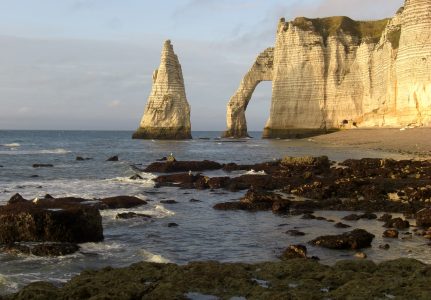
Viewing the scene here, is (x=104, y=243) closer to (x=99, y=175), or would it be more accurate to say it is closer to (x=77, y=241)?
(x=77, y=241)

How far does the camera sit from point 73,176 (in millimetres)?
28719

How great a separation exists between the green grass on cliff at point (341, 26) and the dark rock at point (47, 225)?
230ft

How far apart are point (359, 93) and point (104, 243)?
6601 centimetres

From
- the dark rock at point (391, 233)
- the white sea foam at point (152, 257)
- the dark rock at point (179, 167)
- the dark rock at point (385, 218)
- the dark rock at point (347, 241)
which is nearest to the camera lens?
the white sea foam at point (152, 257)

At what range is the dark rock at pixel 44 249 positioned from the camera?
10.1 meters

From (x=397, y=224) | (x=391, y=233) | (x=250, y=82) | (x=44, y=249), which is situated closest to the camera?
(x=44, y=249)

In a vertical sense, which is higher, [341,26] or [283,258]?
[341,26]

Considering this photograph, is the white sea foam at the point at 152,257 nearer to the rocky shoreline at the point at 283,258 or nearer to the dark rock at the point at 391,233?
the rocky shoreline at the point at 283,258

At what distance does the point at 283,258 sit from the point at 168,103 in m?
73.6

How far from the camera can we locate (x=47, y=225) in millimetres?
11047

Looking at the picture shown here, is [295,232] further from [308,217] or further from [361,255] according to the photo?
[361,255]

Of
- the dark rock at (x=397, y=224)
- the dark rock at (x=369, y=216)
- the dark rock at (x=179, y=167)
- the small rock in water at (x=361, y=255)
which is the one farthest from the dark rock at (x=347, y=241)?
the dark rock at (x=179, y=167)

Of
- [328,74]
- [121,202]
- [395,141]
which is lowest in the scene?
[121,202]

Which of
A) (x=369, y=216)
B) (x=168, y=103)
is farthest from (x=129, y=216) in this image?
(x=168, y=103)
